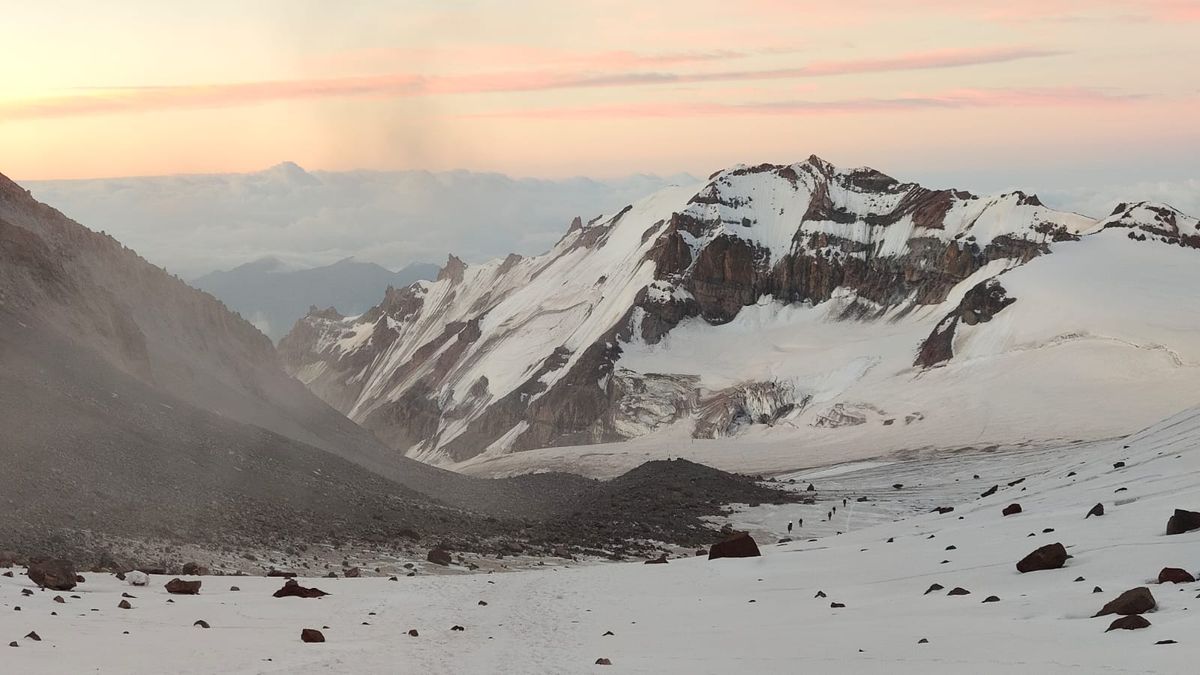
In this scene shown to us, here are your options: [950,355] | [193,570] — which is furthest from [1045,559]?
[950,355]

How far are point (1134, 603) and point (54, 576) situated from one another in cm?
2200

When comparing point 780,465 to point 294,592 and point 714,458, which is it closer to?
point 714,458

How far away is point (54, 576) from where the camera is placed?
25.4 metres

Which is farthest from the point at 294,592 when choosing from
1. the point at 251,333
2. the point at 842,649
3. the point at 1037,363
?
the point at 1037,363

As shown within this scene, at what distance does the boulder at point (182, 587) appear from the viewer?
27.3 metres

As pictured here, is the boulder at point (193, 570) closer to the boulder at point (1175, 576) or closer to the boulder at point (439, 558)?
the boulder at point (439, 558)

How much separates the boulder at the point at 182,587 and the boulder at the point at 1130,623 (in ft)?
67.4

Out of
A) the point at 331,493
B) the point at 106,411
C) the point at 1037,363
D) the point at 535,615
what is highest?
the point at 1037,363

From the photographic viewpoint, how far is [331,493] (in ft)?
176

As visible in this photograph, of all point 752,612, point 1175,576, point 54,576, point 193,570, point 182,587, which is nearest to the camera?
point 1175,576

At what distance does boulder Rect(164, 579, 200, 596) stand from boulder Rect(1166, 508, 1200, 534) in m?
22.3

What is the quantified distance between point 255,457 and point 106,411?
281 inches

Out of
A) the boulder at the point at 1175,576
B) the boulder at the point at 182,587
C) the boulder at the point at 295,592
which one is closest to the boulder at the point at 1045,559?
the boulder at the point at 1175,576

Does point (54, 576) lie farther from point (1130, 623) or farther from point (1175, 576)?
point (1175, 576)
